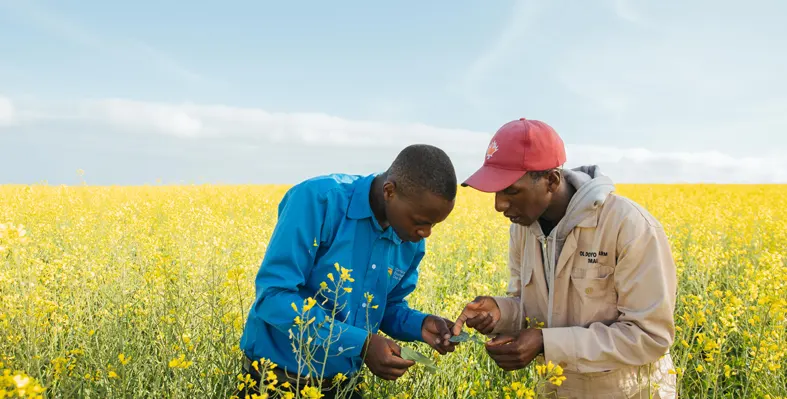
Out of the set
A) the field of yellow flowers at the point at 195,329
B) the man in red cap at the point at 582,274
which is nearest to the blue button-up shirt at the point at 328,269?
the field of yellow flowers at the point at 195,329

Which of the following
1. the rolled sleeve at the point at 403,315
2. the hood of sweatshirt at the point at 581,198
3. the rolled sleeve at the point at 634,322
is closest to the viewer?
the rolled sleeve at the point at 634,322

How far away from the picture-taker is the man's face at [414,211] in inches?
78.5

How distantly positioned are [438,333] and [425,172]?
78 centimetres

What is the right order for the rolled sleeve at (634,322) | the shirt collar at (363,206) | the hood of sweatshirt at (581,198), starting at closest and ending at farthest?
1. the rolled sleeve at (634,322)
2. the hood of sweatshirt at (581,198)
3. the shirt collar at (363,206)

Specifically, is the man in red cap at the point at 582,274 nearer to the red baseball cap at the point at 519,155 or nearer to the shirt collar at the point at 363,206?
the red baseball cap at the point at 519,155

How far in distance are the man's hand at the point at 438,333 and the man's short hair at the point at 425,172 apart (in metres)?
0.62

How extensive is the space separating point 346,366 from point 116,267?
331 centimetres

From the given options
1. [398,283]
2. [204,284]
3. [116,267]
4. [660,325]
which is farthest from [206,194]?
[660,325]

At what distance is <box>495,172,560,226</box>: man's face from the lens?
6.79 feet

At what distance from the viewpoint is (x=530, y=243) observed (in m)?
2.34

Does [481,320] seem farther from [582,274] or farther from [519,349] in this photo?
[582,274]

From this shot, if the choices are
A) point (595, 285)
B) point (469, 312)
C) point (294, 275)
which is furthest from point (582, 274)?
point (294, 275)

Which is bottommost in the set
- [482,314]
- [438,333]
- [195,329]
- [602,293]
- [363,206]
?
[195,329]

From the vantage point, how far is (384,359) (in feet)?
6.40
